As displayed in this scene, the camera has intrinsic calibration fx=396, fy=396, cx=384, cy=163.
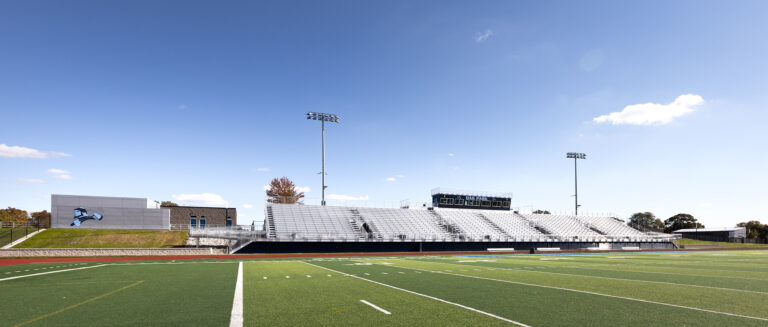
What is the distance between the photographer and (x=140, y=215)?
48.2 m

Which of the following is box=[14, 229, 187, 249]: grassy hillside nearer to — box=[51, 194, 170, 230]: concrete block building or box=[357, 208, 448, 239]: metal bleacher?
box=[51, 194, 170, 230]: concrete block building

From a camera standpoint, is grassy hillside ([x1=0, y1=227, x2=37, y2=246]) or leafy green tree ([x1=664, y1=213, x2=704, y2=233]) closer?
grassy hillside ([x1=0, y1=227, x2=37, y2=246])

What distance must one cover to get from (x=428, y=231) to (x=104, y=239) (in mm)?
33962

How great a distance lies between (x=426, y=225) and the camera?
47344 mm

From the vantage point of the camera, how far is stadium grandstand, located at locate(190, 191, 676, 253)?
3800 centimetres

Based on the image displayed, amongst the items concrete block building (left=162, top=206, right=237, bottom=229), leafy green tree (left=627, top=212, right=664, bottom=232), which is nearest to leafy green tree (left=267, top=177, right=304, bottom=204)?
concrete block building (left=162, top=206, right=237, bottom=229)

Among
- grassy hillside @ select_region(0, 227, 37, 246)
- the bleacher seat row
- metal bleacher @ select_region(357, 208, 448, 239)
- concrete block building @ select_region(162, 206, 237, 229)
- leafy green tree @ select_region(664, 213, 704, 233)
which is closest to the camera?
grassy hillside @ select_region(0, 227, 37, 246)

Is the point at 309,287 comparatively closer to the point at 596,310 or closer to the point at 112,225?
the point at 596,310

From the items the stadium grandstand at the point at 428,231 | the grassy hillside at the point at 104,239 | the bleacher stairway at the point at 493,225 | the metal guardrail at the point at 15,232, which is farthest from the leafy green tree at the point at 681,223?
the metal guardrail at the point at 15,232

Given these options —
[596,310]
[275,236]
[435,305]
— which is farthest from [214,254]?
[596,310]

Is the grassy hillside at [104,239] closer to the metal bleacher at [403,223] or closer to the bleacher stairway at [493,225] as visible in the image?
the metal bleacher at [403,223]

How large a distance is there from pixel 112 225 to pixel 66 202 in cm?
540

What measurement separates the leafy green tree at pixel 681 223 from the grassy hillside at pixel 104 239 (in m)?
120

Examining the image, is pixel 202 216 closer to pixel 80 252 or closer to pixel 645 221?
pixel 80 252
